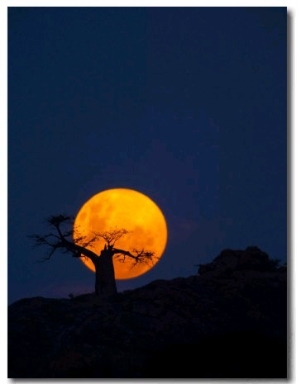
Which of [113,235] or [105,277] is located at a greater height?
[113,235]

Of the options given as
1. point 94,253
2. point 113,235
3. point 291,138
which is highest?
point 291,138

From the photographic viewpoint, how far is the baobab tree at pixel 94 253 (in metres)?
12.9

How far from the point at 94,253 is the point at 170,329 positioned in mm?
1474

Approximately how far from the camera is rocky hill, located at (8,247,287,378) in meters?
12.1

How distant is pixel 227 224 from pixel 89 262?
181cm

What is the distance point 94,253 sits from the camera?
13.3 meters

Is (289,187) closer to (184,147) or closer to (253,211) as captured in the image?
(253,211)

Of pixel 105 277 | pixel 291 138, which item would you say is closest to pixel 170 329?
pixel 105 277

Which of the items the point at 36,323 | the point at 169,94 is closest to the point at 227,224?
the point at 169,94

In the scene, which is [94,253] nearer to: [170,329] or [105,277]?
[105,277]

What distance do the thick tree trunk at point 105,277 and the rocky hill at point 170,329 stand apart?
0.13m

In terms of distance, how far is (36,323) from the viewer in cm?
1282

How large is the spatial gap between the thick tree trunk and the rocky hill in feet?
0.43

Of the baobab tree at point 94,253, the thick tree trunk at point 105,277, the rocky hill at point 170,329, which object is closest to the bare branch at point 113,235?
the baobab tree at point 94,253
